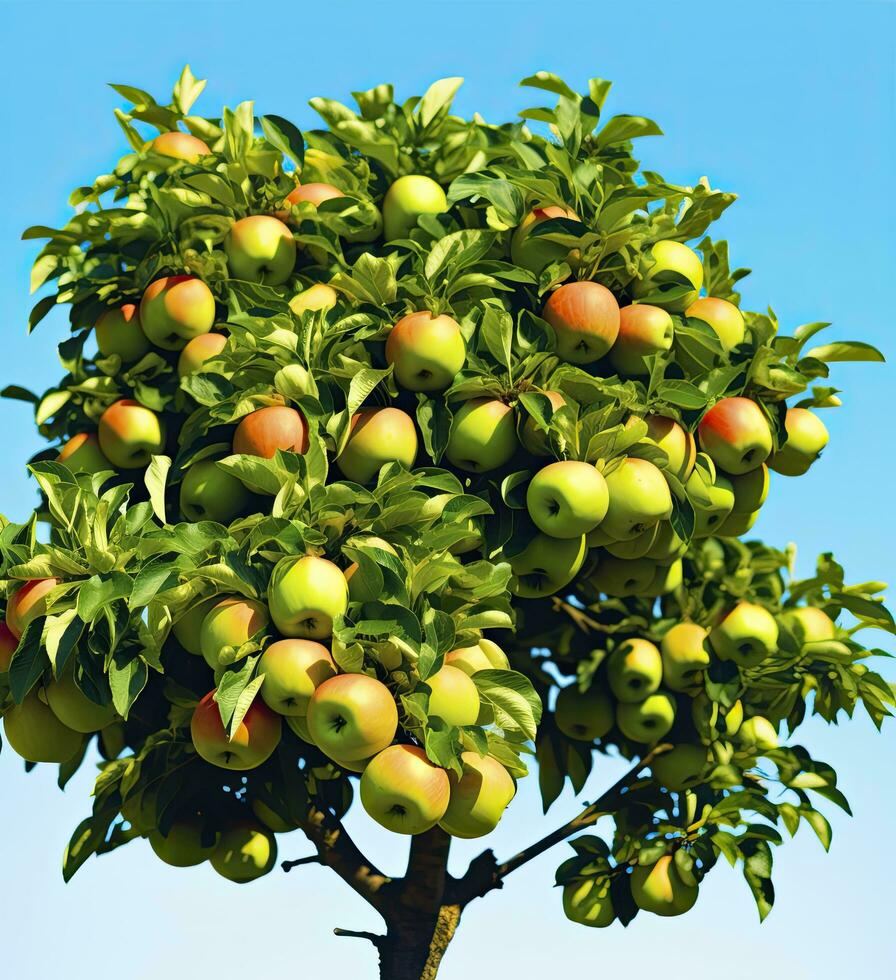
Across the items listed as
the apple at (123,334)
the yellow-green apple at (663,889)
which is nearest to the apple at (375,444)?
the apple at (123,334)

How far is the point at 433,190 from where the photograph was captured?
24.0 feet

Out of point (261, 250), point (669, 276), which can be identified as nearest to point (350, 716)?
point (261, 250)

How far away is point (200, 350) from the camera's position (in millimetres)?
7008

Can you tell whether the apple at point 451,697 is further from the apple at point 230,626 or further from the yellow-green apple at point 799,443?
the yellow-green apple at point 799,443

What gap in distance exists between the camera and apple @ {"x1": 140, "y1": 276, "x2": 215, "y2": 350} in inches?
277

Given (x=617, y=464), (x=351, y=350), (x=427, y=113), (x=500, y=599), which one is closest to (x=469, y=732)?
(x=500, y=599)

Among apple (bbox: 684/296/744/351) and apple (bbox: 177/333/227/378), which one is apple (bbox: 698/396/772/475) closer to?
apple (bbox: 684/296/744/351)

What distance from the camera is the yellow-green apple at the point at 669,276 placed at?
687 centimetres

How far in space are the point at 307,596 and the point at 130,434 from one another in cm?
201

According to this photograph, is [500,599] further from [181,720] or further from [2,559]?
[2,559]

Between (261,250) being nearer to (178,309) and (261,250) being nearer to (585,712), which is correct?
(178,309)

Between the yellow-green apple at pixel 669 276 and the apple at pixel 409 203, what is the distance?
1.12 meters

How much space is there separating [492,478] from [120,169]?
9.29ft

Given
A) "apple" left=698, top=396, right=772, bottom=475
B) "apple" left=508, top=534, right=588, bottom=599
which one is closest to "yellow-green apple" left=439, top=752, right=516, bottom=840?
"apple" left=508, top=534, right=588, bottom=599
